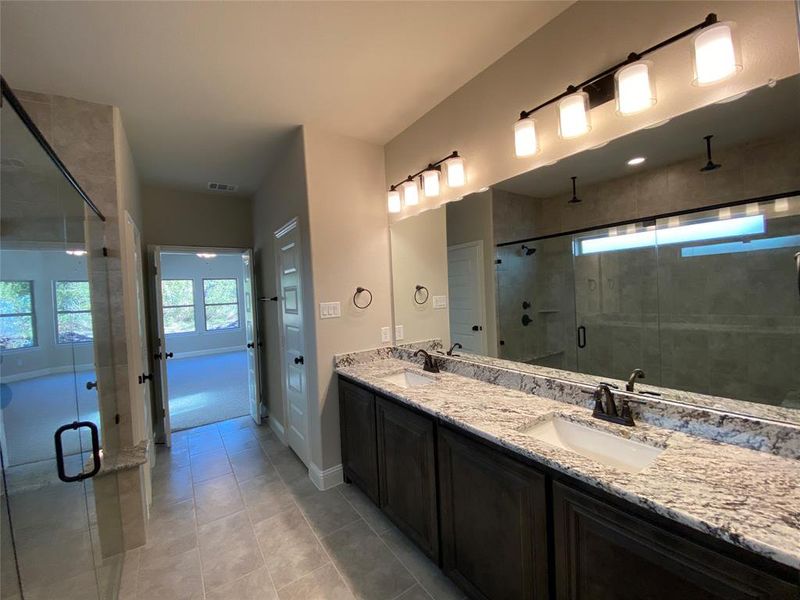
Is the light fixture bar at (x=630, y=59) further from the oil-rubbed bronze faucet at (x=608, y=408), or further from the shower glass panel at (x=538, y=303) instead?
the oil-rubbed bronze faucet at (x=608, y=408)

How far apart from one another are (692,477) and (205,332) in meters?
10.0

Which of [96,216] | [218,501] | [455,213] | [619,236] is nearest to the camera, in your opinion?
[619,236]

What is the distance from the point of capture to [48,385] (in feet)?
4.99

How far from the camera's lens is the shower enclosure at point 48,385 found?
121cm

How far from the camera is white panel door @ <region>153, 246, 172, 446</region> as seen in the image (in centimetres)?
351

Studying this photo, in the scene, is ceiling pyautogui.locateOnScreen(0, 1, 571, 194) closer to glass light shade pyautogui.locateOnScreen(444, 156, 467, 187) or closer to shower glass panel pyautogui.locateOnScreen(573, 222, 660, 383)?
glass light shade pyautogui.locateOnScreen(444, 156, 467, 187)

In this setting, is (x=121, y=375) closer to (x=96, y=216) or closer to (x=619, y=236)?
(x=96, y=216)

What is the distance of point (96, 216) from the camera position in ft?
6.63

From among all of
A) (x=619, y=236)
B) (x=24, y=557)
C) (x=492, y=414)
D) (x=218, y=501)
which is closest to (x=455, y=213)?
(x=619, y=236)

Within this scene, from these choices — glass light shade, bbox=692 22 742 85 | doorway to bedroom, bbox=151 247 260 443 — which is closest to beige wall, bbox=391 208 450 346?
glass light shade, bbox=692 22 742 85

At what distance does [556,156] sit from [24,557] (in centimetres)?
269

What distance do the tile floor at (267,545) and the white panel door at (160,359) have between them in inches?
23.9

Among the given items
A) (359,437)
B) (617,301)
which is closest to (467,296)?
(617,301)

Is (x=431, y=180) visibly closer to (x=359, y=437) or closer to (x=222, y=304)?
(x=359, y=437)
